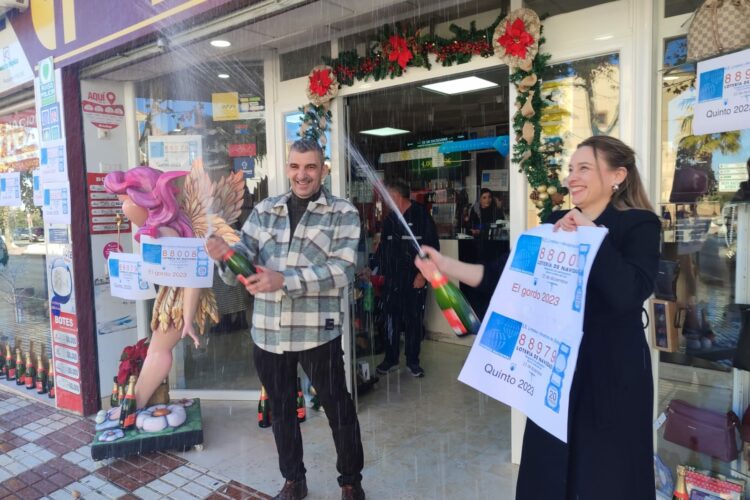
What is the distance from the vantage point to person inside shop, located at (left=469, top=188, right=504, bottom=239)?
273 inches

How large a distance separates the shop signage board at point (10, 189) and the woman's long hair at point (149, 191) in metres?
2.46

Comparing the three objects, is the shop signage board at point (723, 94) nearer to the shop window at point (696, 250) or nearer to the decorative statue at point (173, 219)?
the shop window at point (696, 250)

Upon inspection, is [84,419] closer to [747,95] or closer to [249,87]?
[249,87]

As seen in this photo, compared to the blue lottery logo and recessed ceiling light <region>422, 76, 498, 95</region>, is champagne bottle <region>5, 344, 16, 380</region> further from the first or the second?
the blue lottery logo

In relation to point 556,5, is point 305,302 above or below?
below

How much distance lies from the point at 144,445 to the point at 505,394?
285 centimetres

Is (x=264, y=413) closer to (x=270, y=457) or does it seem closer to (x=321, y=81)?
(x=270, y=457)

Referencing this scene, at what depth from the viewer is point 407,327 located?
529 cm

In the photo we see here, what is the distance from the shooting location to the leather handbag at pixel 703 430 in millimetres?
2578

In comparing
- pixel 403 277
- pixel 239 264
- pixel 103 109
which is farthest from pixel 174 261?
pixel 403 277

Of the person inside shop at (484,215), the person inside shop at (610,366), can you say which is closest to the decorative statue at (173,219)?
the person inside shop at (610,366)

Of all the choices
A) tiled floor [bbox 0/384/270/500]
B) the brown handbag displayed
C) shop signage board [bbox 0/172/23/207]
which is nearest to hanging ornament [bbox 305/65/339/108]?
the brown handbag displayed

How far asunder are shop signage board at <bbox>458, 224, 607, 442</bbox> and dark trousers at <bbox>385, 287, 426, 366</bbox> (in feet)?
10.6

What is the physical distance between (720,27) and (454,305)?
1.80 metres
